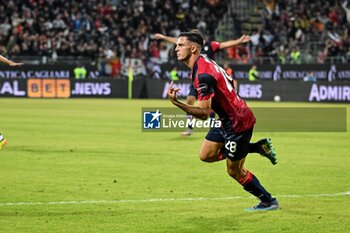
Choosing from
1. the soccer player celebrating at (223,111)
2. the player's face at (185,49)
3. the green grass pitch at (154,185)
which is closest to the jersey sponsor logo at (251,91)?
the green grass pitch at (154,185)

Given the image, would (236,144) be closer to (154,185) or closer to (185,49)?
(185,49)

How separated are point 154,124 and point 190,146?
633 cm

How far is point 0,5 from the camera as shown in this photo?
45.0m

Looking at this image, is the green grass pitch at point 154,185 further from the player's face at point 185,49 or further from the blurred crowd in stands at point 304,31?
the blurred crowd in stands at point 304,31

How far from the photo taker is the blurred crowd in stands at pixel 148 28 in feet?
132

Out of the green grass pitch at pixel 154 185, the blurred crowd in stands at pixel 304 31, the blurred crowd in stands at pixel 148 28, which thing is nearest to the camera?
the green grass pitch at pixel 154 185

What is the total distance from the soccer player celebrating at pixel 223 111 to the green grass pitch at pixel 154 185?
1.49 ft

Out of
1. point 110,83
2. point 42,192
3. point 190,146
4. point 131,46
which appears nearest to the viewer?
point 42,192

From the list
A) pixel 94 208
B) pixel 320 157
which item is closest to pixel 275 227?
pixel 94 208

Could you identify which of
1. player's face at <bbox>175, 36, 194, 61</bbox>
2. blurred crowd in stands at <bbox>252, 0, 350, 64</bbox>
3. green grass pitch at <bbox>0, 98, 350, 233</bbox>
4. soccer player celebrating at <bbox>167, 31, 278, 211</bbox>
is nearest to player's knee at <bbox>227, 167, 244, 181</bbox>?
soccer player celebrating at <bbox>167, 31, 278, 211</bbox>

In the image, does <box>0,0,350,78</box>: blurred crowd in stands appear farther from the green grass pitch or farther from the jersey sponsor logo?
the green grass pitch

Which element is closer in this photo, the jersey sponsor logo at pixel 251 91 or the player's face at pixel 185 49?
the player's face at pixel 185 49

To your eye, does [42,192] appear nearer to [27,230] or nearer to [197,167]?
[27,230]

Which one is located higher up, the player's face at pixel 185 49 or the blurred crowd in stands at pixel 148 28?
the player's face at pixel 185 49
